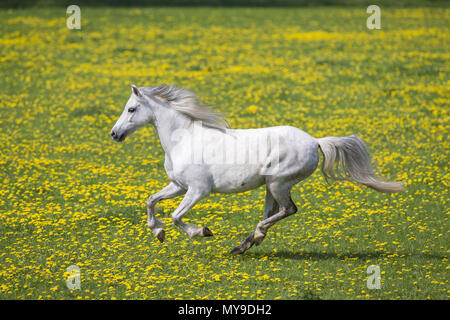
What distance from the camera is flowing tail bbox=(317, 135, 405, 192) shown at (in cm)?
1062

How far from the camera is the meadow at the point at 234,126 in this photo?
10094 millimetres

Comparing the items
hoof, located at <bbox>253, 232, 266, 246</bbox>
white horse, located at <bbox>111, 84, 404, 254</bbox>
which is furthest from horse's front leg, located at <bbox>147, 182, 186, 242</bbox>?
hoof, located at <bbox>253, 232, 266, 246</bbox>

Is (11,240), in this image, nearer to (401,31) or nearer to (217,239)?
(217,239)

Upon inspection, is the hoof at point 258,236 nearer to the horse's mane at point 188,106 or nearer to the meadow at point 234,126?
the meadow at point 234,126

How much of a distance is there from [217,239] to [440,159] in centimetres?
752

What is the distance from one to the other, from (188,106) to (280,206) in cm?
210

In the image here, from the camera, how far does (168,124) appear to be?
1063 centimetres

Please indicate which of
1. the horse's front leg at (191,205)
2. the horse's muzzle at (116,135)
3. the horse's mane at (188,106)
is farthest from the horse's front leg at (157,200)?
the horse's mane at (188,106)

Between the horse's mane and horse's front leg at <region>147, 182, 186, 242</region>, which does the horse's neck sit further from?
horse's front leg at <region>147, 182, 186, 242</region>

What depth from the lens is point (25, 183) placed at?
51.0ft

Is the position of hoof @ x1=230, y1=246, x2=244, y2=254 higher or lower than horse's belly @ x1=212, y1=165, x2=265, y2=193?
lower

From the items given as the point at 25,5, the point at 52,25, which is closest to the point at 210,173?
the point at 52,25

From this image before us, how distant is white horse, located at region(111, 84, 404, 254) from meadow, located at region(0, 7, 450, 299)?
3.03ft

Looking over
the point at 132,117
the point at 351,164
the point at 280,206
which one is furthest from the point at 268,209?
the point at 132,117
